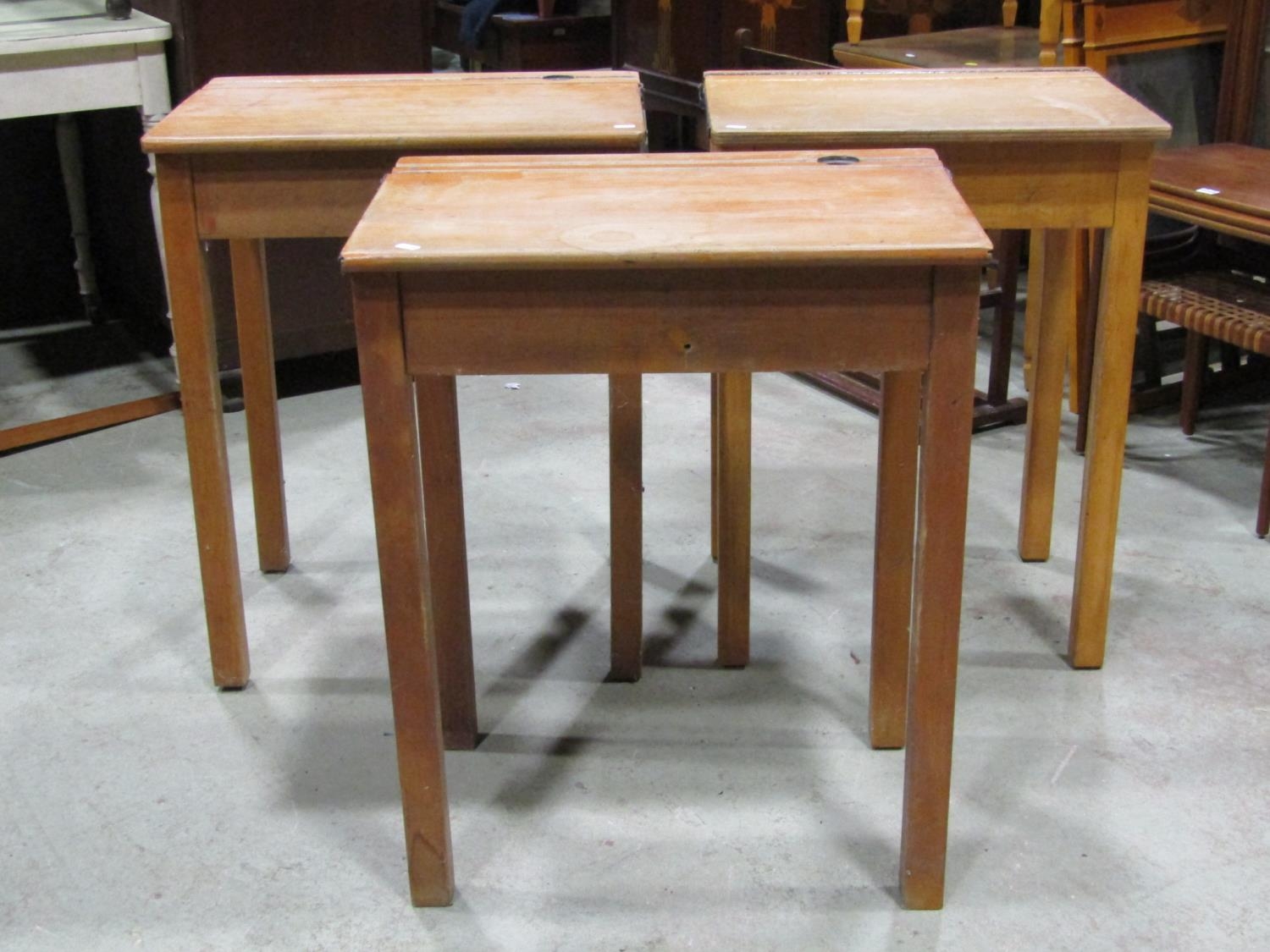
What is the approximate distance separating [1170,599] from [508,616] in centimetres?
104

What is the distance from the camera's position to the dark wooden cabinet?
9.68 ft

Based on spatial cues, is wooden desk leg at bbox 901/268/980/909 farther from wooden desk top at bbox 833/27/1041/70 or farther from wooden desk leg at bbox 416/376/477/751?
wooden desk top at bbox 833/27/1041/70

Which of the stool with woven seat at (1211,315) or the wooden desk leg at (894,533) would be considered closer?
the wooden desk leg at (894,533)

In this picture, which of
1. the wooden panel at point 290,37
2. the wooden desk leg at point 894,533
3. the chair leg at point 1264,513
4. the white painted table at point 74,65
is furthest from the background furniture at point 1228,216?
the white painted table at point 74,65

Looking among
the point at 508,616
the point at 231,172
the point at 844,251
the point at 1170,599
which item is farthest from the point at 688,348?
the point at 1170,599

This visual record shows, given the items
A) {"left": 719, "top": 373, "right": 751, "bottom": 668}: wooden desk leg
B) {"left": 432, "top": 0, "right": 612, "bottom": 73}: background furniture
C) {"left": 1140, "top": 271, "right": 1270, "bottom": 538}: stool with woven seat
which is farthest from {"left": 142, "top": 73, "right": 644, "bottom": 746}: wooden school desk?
{"left": 432, "top": 0, "right": 612, "bottom": 73}: background furniture

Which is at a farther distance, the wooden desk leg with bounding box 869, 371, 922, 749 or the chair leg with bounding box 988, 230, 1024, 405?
the chair leg with bounding box 988, 230, 1024, 405

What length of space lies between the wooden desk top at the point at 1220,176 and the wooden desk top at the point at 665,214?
3.41 feet

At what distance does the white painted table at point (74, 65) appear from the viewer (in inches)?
109

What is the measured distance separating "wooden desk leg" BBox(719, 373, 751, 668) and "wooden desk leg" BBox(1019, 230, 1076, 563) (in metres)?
0.59

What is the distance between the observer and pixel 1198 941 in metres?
1.66

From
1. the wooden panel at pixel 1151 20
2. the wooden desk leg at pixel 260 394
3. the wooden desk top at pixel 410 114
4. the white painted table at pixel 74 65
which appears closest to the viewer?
the wooden desk top at pixel 410 114

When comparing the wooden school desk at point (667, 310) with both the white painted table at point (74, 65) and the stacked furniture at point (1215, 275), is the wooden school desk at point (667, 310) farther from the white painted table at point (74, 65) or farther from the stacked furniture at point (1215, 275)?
the white painted table at point (74, 65)

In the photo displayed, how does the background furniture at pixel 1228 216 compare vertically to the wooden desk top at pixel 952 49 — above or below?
below
